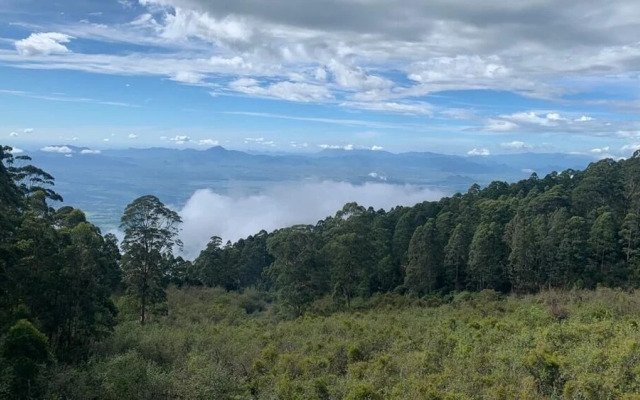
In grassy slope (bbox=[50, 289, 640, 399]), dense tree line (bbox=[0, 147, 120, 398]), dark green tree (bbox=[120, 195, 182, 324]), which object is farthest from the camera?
dark green tree (bbox=[120, 195, 182, 324])

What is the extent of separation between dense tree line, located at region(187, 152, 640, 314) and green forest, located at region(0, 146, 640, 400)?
0.14m

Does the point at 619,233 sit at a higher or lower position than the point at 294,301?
higher

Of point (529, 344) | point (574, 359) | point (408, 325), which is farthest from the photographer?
point (408, 325)

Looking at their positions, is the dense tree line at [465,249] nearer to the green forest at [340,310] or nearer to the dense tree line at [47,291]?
the green forest at [340,310]

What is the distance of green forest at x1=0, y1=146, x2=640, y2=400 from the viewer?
494 inches

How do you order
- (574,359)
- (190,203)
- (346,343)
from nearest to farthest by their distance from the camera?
(574,359) → (346,343) → (190,203)

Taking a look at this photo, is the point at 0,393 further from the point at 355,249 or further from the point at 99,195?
the point at 99,195

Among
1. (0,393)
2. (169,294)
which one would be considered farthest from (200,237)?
(0,393)

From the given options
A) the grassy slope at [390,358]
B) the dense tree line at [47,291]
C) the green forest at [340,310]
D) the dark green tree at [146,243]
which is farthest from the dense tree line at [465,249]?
the dense tree line at [47,291]

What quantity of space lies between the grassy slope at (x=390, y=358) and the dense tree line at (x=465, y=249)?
750 cm

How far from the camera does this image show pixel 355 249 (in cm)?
3050

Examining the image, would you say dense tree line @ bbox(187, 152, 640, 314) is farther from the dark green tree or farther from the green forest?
the dark green tree

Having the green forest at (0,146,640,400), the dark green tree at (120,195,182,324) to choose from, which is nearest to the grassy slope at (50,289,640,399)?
the green forest at (0,146,640,400)

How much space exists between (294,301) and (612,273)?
19.9 metres
